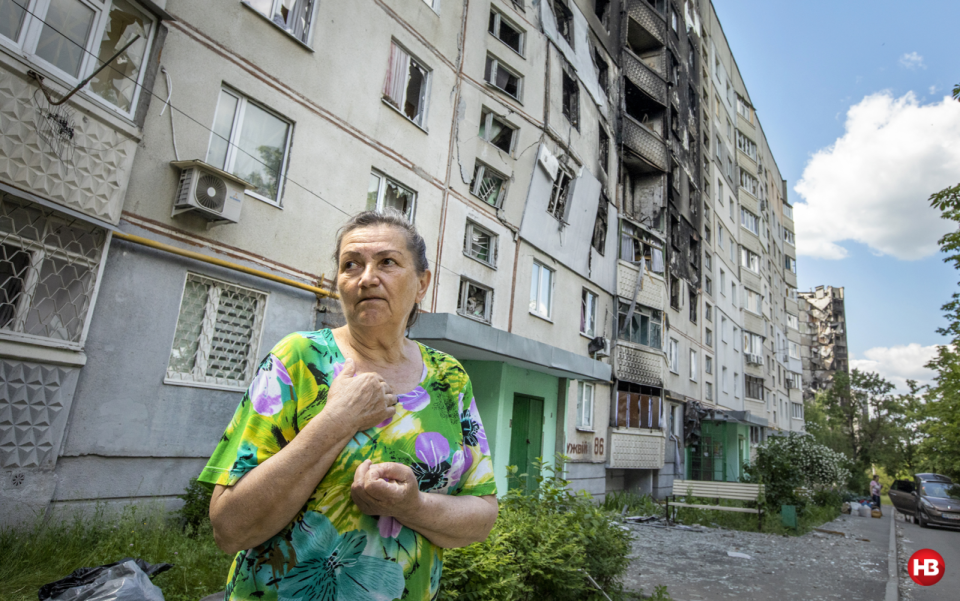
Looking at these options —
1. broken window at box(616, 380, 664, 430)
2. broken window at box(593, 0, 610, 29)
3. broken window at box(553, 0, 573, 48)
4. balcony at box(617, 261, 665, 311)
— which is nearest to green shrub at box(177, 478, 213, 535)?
broken window at box(616, 380, 664, 430)

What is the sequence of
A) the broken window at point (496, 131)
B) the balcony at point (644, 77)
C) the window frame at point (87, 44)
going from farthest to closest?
the balcony at point (644, 77) → the broken window at point (496, 131) → the window frame at point (87, 44)

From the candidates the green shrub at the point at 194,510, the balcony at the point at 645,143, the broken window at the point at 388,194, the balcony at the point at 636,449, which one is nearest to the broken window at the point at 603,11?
the balcony at the point at 645,143

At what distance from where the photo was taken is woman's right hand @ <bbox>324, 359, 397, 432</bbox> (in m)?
1.43

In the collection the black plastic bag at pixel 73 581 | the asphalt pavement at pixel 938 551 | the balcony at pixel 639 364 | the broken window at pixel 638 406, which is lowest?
the asphalt pavement at pixel 938 551

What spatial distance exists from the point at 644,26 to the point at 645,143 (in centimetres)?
569

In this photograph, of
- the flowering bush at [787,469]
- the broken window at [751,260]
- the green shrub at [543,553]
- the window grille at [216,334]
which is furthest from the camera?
the broken window at [751,260]

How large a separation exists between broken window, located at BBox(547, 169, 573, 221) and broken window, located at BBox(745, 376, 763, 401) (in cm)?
2357

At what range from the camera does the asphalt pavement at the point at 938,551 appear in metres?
8.50

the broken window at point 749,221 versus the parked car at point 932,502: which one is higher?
the broken window at point 749,221

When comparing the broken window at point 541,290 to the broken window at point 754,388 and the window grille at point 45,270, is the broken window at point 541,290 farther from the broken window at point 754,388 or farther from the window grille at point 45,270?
the broken window at point 754,388

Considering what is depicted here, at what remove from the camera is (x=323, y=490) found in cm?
145

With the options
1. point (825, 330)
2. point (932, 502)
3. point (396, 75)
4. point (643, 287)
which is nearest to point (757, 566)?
point (396, 75)

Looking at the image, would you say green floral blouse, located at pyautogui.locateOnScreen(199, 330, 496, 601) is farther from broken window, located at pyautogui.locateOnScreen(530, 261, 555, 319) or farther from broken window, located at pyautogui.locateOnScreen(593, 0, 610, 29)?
broken window, located at pyautogui.locateOnScreen(593, 0, 610, 29)

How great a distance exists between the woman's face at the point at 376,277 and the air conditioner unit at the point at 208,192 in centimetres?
624
